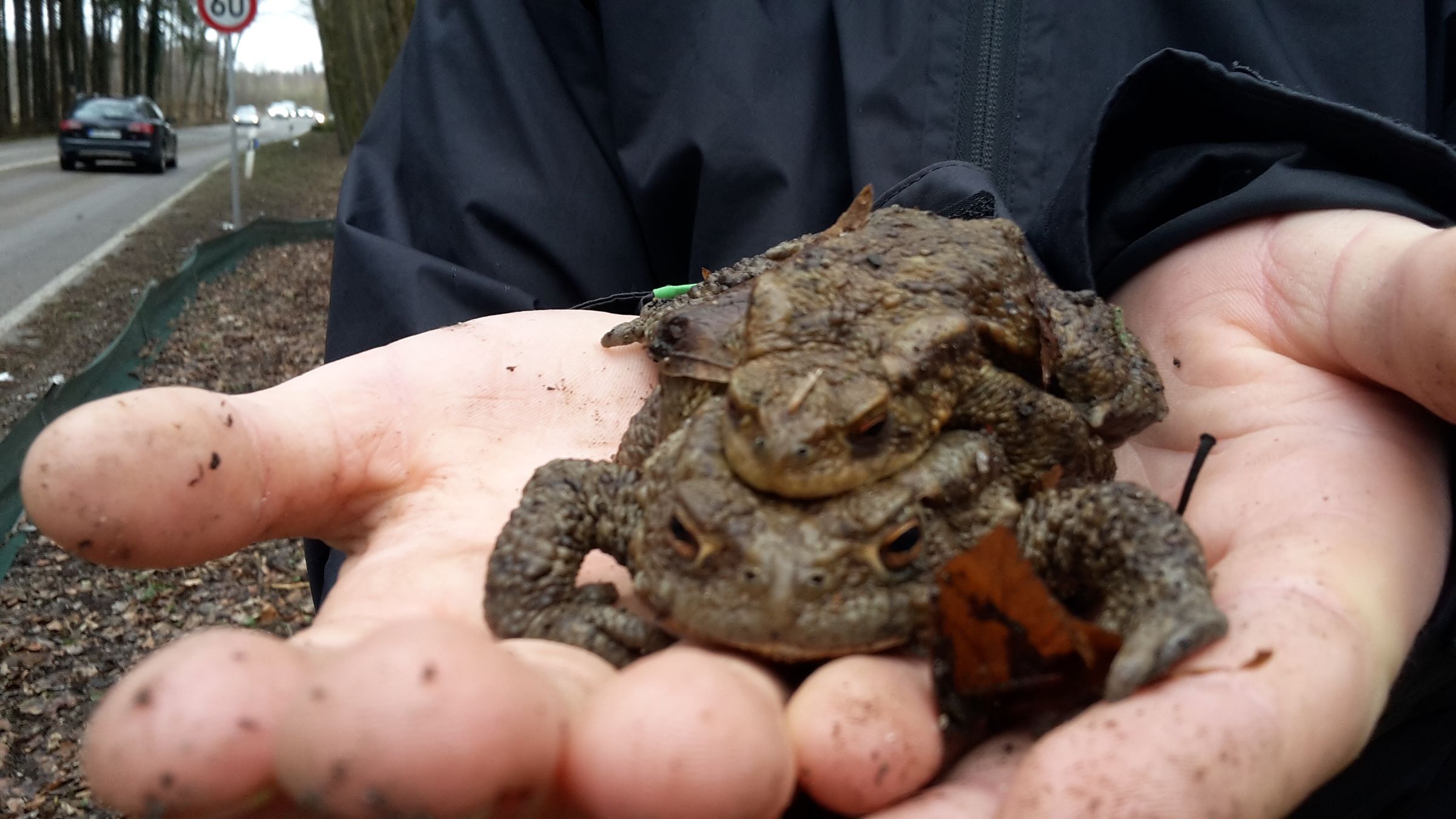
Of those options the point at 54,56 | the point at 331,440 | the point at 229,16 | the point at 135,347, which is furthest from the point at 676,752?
the point at 54,56

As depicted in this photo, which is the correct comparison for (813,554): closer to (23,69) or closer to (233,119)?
(233,119)

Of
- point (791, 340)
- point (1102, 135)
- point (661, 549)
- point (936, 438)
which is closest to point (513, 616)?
point (661, 549)

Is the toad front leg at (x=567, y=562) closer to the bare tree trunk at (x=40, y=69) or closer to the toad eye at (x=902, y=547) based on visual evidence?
the toad eye at (x=902, y=547)

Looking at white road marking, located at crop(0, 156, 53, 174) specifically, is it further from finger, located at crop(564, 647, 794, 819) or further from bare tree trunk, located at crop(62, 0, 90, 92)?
finger, located at crop(564, 647, 794, 819)

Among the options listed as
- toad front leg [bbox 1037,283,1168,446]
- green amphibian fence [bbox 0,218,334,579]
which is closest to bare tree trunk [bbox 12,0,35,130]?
green amphibian fence [bbox 0,218,334,579]

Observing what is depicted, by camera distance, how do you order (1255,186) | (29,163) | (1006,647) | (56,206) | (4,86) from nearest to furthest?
(1006,647) < (1255,186) < (56,206) < (29,163) < (4,86)

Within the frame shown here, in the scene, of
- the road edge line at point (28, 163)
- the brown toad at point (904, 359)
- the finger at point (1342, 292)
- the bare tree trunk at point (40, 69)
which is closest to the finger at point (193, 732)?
the brown toad at point (904, 359)

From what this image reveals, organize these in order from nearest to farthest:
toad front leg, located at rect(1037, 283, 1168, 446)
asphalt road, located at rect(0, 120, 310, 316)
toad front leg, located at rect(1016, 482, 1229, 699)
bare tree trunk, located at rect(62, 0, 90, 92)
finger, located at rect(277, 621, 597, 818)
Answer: finger, located at rect(277, 621, 597, 818), toad front leg, located at rect(1016, 482, 1229, 699), toad front leg, located at rect(1037, 283, 1168, 446), asphalt road, located at rect(0, 120, 310, 316), bare tree trunk, located at rect(62, 0, 90, 92)
